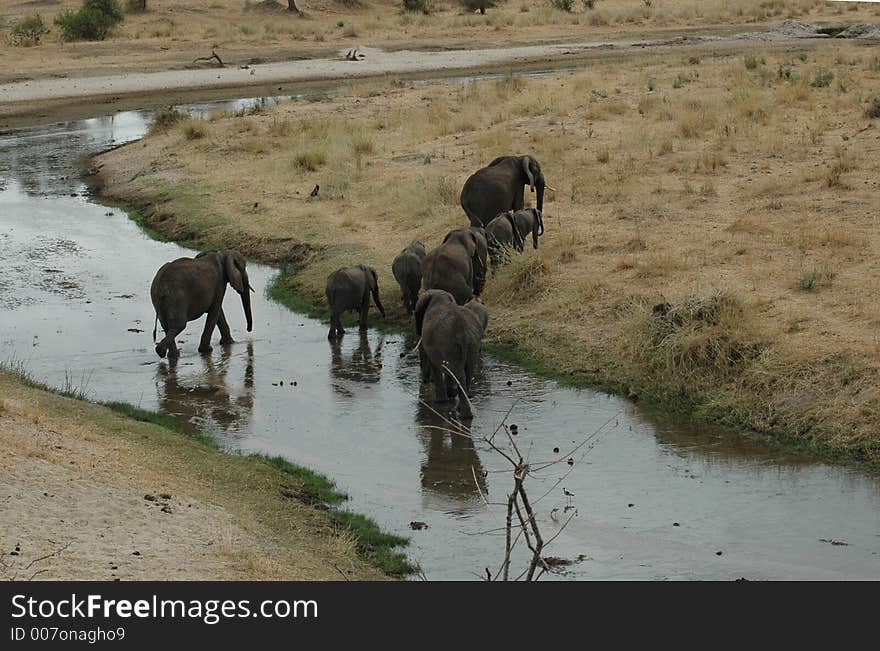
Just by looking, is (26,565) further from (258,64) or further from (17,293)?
(258,64)

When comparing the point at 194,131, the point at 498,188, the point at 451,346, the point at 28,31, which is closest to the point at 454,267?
the point at 451,346

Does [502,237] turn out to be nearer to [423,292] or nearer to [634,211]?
[423,292]

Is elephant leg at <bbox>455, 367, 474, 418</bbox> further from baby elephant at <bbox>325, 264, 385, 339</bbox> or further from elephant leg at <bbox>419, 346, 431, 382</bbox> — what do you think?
Answer: baby elephant at <bbox>325, 264, 385, 339</bbox>

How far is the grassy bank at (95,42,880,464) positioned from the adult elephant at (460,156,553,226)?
78 centimetres

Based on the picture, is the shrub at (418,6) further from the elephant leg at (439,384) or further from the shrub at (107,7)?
the elephant leg at (439,384)

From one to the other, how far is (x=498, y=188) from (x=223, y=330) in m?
4.58

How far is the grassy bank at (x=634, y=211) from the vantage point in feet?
42.8

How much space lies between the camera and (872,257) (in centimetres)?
1588

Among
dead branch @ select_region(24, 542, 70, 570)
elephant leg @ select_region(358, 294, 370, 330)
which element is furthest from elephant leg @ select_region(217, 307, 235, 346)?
dead branch @ select_region(24, 542, 70, 570)

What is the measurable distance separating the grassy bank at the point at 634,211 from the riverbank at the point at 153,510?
412 cm

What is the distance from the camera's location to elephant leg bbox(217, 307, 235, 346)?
50.5ft

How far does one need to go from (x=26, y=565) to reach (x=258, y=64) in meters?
42.6

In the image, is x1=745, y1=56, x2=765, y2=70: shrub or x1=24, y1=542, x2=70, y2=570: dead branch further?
x1=745, y1=56, x2=765, y2=70: shrub

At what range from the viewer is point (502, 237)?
16.9 m
